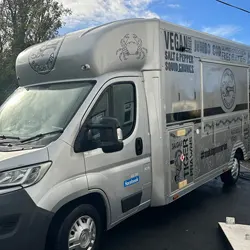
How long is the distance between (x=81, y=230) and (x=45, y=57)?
2.21 m

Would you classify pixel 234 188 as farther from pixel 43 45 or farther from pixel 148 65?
pixel 43 45

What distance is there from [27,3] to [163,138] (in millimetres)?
17601

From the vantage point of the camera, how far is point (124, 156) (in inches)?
158

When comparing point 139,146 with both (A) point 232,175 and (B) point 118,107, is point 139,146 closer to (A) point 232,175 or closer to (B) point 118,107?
(B) point 118,107

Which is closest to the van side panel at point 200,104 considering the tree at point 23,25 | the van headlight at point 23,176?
the van headlight at point 23,176

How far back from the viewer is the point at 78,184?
11.3 feet

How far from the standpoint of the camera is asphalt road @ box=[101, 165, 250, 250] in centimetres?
427

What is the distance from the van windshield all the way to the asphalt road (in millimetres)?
1790

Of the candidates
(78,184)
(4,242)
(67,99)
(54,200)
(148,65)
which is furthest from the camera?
(148,65)

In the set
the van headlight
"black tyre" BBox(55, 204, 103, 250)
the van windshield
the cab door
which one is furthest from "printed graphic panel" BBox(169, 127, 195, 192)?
the van headlight

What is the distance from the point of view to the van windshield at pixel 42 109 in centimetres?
356

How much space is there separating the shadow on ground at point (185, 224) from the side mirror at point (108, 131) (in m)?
1.46

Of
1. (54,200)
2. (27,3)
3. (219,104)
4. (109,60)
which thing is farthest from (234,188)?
(27,3)

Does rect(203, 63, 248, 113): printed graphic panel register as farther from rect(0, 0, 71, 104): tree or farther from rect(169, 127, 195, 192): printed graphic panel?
rect(0, 0, 71, 104): tree
